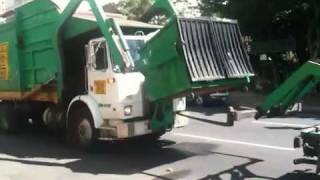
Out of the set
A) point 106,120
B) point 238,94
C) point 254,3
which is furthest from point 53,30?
point 238,94

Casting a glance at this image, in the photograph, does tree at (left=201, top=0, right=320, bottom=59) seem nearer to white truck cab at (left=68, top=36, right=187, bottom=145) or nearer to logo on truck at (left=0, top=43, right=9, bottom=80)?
logo on truck at (left=0, top=43, right=9, bottom=80)

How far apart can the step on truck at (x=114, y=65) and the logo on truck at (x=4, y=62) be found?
1.69 feet

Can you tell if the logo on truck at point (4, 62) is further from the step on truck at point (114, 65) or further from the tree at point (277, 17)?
the tree at point (277, 17)

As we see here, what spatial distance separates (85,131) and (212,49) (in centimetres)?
308

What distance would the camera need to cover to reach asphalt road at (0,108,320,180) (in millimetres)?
8242

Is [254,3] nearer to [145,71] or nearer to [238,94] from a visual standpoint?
[238,94]

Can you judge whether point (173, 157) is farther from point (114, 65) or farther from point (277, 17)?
point (277, 17)

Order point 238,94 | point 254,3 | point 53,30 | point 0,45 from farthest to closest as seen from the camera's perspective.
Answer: point 238,94 → point 254,3 → point 0,45 → point 53,30

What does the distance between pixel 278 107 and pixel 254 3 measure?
1451cm

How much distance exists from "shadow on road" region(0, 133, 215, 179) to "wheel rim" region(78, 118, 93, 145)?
0.79ft

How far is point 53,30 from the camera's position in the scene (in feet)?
35.6

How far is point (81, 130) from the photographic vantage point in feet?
33.6

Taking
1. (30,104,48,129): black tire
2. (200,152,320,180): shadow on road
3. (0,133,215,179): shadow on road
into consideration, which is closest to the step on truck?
(30,104,48,129): black tire

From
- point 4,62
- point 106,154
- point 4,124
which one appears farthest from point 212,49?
point 4,124
